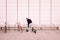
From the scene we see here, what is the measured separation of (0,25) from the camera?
191 cm

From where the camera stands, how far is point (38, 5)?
196 centimetres

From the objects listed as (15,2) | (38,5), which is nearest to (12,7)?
(15,2)

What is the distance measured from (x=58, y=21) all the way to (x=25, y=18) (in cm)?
52

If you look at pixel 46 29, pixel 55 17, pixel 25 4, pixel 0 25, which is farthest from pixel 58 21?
pixel 0 25

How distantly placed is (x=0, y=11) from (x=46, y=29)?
2.46ft

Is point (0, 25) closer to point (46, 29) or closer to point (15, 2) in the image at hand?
point (15, 2)

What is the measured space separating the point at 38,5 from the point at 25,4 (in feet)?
0.66

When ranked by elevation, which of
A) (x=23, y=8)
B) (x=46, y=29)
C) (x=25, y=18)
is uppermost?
(x=23, y=8)

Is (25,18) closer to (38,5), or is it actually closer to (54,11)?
(38,5)

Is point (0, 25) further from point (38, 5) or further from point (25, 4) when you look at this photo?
point (38, 5)

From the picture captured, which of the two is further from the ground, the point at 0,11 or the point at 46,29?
the point at 0,11

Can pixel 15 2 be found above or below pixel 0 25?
above

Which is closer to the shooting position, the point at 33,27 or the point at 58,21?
the point at 33,27

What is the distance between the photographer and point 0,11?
6.39ft
